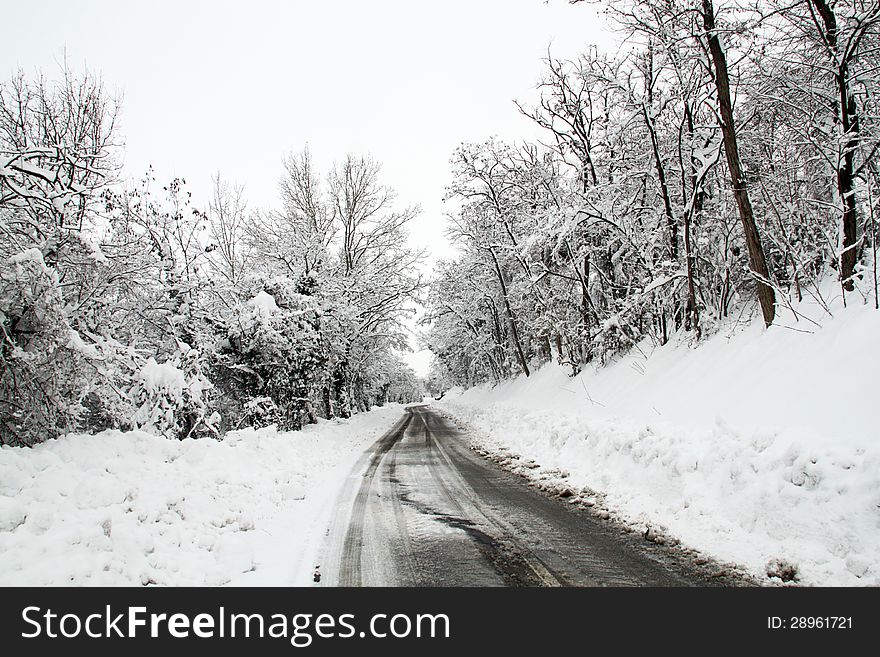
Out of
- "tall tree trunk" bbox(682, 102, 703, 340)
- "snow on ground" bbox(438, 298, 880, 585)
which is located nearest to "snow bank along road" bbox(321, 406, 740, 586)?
"snow on ground" bbox(438, 298, 880, 585)

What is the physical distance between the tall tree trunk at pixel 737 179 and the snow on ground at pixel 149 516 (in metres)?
9.19

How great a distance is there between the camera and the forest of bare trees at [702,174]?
338 inches

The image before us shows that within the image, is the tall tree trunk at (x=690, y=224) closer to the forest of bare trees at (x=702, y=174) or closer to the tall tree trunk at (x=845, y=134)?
the forest of bare trees at (x=702, y=174)

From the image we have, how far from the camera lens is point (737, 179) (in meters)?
9.62

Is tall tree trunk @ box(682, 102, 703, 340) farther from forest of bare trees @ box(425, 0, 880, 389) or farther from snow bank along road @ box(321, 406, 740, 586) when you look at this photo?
snow bank along road @ box(321, 406, 740, 586)

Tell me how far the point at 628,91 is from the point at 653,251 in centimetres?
503

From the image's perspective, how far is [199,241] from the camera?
51.9ft

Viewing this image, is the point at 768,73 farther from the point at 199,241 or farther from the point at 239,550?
the point at 199,241

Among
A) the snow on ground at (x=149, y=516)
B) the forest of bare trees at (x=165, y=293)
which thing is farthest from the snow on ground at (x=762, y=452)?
the forest of bare trees at (x=165, y=293)

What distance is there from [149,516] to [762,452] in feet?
24.6

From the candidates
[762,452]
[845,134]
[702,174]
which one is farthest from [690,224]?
[762,452]

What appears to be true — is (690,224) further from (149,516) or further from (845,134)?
(149,516)
